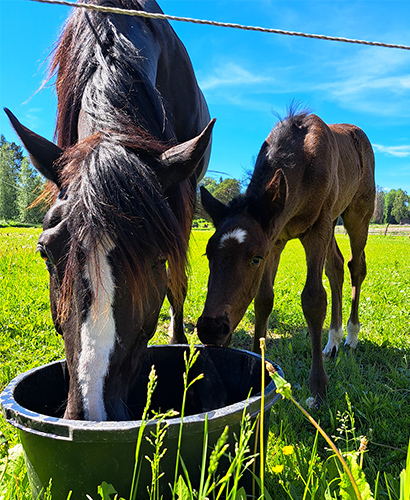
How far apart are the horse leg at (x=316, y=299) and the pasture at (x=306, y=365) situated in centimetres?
11

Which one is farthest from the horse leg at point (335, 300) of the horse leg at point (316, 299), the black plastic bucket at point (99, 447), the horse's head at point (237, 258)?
the black plastic bucket at point (99, 447)

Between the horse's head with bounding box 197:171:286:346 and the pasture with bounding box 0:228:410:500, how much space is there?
220 millimetres

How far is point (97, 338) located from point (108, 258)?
322 mm

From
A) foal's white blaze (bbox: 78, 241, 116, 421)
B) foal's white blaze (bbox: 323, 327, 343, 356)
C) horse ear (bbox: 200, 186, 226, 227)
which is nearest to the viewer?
foal's white blaze (bbox: 78, 241, 116, 421)

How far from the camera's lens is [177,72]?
4.33 meters

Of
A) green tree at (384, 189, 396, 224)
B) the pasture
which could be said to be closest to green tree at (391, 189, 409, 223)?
green tree at (384, 189, 396, 224)

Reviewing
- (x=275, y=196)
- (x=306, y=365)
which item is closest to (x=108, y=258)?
(x=275, y=196)

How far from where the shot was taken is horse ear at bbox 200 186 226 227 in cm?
345

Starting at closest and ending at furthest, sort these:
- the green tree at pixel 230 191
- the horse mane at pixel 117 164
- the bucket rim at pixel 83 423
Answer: the bucket rim at pixel 83 423
the horse mane at pixel 117 164
the green tree at pixel 230 191

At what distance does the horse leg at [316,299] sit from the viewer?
320 centimetres

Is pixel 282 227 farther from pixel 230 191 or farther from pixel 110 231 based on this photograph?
pixel 110 231

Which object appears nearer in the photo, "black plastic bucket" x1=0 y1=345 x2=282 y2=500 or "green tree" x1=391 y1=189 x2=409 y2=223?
"black plastic bucket" x1=0 y1=345 x2=282 y2=500

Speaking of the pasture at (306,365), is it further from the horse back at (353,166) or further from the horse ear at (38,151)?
the horse back at (353,166)

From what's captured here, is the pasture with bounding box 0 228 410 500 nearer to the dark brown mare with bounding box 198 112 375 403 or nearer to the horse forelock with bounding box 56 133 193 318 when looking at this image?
the dark brown mare with bounding box 198 112 375 403
